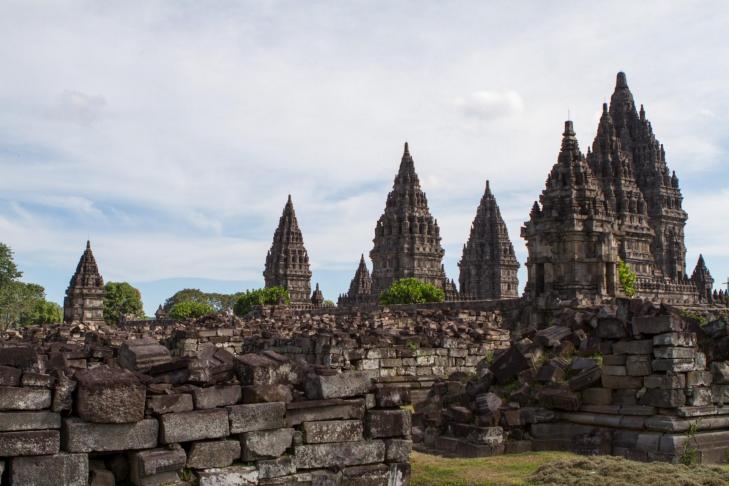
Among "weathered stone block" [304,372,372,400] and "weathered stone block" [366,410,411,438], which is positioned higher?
"weathered stone block" [304,372,372,400]

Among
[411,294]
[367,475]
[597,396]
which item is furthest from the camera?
[411,294]

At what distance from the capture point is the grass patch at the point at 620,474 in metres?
8.57

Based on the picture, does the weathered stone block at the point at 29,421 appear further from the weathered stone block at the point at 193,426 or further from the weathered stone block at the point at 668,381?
the weathered stone block at the point at 668,381

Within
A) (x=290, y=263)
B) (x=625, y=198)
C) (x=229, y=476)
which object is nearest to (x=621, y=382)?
(x=229, y=476)

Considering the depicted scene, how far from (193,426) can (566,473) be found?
4579 millimetres

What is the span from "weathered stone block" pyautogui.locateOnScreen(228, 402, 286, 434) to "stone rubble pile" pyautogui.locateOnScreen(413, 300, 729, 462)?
15.9 ft

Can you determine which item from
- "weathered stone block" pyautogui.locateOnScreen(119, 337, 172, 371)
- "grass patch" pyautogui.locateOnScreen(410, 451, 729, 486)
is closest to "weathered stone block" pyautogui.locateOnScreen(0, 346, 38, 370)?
"weathered stone block" pyautogui.locateOnScreen(119, 337, 172, 371)

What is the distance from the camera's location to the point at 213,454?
6.61m

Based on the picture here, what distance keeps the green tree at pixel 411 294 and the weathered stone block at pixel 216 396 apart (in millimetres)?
58154

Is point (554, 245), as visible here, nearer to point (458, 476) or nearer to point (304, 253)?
point (458, 476)

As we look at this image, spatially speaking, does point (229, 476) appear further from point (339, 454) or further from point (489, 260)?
point (489, 260)

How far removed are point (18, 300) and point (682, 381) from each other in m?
73.9

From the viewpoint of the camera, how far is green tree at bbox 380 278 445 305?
6562 centimetres

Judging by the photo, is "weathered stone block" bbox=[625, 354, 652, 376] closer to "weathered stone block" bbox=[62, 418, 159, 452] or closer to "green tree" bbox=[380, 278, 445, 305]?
"weathered stone block" bbox=[62, 418, 159, 452]
